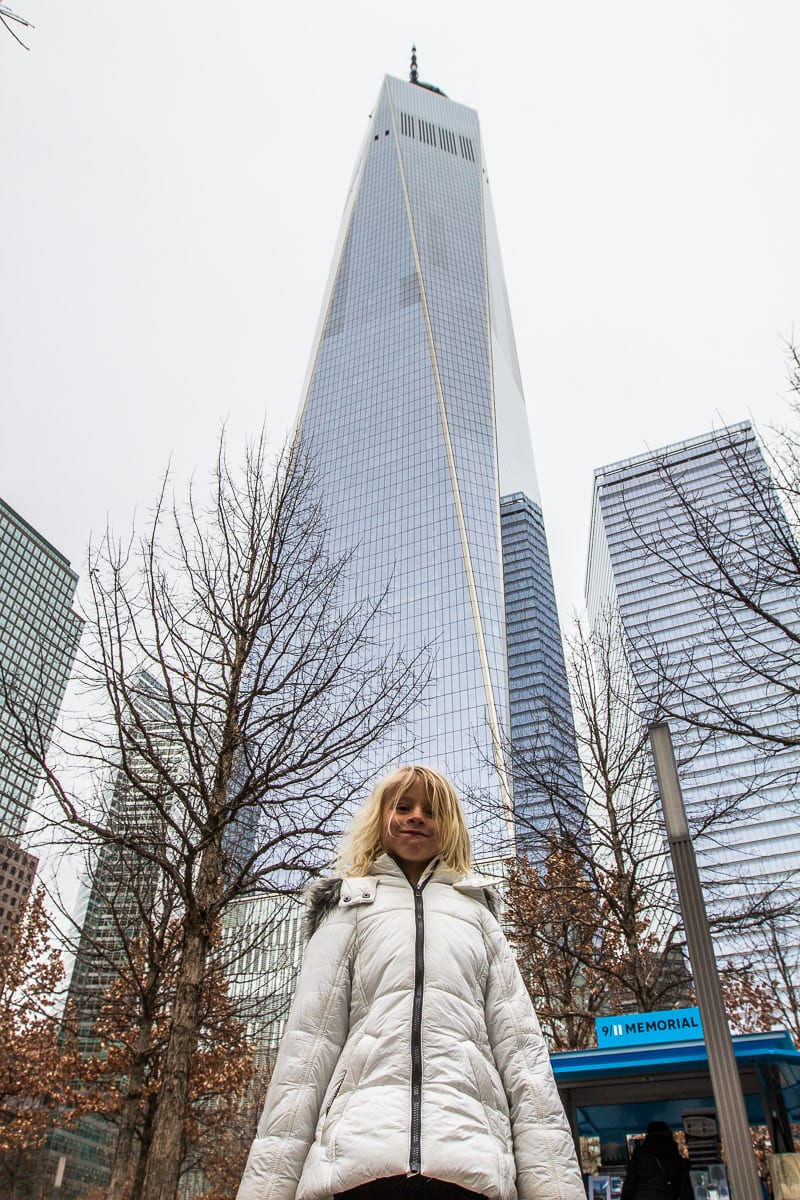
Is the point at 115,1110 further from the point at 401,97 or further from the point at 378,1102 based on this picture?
the point at 401,97

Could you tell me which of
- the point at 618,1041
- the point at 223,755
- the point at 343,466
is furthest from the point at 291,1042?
the point at 343,466

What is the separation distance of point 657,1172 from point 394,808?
185 inches

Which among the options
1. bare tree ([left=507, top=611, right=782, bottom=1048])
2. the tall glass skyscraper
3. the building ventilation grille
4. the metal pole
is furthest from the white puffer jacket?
the building ventilation grille

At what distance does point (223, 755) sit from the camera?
308 inches

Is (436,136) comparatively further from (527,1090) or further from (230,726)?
(527,1090)

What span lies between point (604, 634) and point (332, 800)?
29.1 ft

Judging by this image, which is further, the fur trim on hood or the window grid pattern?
the window grid pattern

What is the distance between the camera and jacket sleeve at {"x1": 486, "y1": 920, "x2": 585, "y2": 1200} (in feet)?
7.14

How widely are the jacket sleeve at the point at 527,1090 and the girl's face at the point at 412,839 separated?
1.13 feet

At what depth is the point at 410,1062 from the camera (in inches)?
88.1

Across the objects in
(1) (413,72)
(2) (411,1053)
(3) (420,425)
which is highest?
(1) (413,72)

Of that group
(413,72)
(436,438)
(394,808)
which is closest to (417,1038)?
(394,808)

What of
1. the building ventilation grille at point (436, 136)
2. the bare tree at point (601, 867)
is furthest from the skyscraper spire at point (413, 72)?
the bare tree at point (601, 867)

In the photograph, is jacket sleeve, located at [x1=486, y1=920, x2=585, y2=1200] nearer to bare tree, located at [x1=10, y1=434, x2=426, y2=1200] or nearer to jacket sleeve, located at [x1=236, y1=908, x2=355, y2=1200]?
jacket sleeve, located at [x1=236, y1=908, x2=355, y2=1200]
